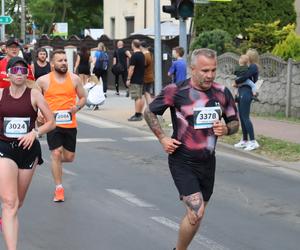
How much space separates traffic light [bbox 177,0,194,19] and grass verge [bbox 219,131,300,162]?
329 cm

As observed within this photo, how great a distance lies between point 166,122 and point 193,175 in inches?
428

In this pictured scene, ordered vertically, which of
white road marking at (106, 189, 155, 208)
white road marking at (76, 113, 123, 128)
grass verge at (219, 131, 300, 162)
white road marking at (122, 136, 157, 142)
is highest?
white road marking at (106, 189, 155, 208)

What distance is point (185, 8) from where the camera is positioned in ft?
50.2

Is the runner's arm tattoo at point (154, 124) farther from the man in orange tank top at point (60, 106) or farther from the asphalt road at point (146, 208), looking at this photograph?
the man in orange tank top at point (60, 106)

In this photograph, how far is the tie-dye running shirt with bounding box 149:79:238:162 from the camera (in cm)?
546

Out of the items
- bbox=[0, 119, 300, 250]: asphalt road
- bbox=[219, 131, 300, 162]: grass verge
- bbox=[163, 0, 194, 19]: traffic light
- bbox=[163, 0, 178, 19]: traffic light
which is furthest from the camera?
bbox=[163, 0, 178, 19]: traffic light

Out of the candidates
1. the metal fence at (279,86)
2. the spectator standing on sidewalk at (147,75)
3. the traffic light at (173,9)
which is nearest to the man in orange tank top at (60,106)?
the traffic light at (173,9)

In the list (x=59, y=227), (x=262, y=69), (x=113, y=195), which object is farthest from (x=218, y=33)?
(x=59, y=227)

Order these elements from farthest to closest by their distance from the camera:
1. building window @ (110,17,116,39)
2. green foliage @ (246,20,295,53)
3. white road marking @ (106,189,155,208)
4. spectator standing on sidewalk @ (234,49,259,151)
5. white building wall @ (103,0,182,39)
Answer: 1. building window @ (110,17,116,39)
2. white building wall @ (103,0,182,39)
3. green foliage @ (246,20,295,53)
4. spectator standing on sidewalk @ (234,49,259,151)
5. white road marking @ (106,189,155,208)

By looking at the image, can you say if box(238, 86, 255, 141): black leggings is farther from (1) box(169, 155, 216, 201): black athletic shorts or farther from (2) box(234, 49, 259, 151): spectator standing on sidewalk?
(1) box(169, 155, 216, 201): black athletic shorts

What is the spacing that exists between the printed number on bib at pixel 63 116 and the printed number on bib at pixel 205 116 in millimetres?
3014

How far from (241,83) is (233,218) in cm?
→ 533

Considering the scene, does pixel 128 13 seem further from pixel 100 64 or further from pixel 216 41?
pixel 216 41

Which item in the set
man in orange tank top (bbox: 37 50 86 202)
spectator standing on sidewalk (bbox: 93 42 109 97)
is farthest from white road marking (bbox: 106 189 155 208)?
spectator standing on sidewalk (bbox: 93 42 109 97)
